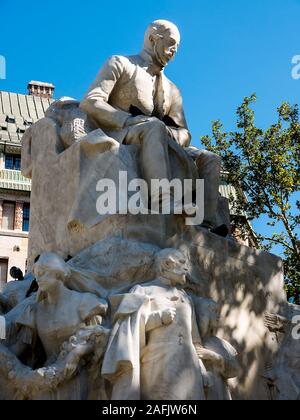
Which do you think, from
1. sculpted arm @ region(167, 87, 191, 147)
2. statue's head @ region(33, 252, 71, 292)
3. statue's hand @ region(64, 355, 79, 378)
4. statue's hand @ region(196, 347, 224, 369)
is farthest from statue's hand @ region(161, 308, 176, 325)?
sculpted arm @ region(167, 87, 191, 147)

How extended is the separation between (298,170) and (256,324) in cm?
1257

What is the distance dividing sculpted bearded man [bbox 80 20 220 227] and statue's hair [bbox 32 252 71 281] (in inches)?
60.7

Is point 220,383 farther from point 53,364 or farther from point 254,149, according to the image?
point 254,149

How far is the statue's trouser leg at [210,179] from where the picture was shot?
10980 mm

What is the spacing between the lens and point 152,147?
34.1 feet

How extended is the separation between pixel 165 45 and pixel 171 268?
3676mm

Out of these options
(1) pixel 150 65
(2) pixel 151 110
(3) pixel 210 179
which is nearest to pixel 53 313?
(3) pixel 210 179

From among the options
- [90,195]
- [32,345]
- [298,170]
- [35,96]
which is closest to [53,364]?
[32,345]

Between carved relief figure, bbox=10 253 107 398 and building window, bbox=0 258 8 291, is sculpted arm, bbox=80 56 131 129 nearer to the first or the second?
carved relief figure, bbox=10 253 107 398

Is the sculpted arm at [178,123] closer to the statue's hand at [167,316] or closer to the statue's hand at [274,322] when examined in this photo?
the statue's hand at [274,322]

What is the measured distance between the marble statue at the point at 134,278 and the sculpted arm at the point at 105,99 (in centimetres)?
1

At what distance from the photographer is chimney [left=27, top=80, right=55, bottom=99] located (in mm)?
45156

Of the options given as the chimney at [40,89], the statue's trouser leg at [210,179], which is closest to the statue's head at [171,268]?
the statue's trouser leg at [210,179]

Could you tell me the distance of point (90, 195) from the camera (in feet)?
33.1
